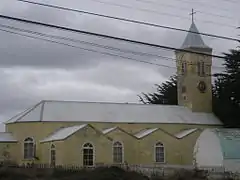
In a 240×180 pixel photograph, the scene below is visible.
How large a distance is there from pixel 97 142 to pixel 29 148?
8031mm

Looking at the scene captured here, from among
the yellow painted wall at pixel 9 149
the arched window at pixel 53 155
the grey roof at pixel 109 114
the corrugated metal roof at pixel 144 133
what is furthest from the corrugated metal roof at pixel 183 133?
the yellow painted wall at pixel 9 149

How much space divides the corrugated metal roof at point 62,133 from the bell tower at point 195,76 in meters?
16.1

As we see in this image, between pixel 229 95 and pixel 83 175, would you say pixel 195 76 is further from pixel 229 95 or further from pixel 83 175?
pixel 83 175

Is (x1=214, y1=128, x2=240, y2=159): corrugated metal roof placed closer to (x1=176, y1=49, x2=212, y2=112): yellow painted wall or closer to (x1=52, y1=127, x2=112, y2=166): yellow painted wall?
(x1=176, y1=49, x2=212, y2=112): yellow painted wall

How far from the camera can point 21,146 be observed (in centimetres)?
5709

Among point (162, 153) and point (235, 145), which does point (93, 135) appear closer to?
point (162, 153)

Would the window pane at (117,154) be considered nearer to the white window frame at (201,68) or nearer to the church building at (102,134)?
the church building at (102,134)

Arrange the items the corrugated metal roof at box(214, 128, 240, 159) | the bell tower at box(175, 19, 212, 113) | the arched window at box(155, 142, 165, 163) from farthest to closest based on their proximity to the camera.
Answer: the bell tower at box(175, 19, 212, 113) → the arched window at box(155, 142, 165, 163) → the corrugated metal roof at box(214, 128, 240, 159)

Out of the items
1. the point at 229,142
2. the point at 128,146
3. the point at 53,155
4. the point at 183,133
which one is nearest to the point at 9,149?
the point at 53,155

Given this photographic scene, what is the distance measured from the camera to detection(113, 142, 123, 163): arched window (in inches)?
2220

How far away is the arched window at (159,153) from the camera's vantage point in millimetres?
58219

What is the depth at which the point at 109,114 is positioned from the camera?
59.8 meters

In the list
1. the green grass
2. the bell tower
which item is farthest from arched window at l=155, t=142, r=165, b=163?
the green grass

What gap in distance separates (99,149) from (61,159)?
3.58m
